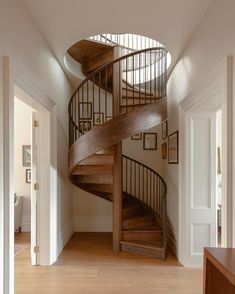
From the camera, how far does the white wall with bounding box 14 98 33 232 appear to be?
5691mm

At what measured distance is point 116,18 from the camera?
2.75 meters

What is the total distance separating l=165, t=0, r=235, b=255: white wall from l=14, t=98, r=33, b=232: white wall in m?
3.03

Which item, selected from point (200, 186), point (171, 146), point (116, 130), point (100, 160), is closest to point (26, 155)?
point (100, 160)

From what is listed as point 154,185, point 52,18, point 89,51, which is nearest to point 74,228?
point 154,185

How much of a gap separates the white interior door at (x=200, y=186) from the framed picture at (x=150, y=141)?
2.00 metres

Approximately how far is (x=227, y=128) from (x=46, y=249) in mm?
2860

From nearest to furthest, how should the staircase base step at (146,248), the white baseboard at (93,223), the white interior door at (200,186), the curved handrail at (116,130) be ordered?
the white interior door at (200,186) → the curved handrail at (116,130) → the staircase base step at (146,248) → the white baseboard at (93,223)

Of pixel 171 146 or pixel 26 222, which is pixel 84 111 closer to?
pixel 171 146

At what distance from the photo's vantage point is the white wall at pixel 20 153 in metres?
5.69

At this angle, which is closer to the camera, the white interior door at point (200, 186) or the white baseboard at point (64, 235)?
the white interior door at point (200, 186)

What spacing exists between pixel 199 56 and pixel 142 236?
2924mm

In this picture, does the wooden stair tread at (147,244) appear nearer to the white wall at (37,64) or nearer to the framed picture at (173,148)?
the white wall at (37,64)

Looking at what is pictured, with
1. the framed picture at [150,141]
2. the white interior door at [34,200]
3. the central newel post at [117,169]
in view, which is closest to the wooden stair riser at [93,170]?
the central newel post at [117,169]

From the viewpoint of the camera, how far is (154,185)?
17.9ft
